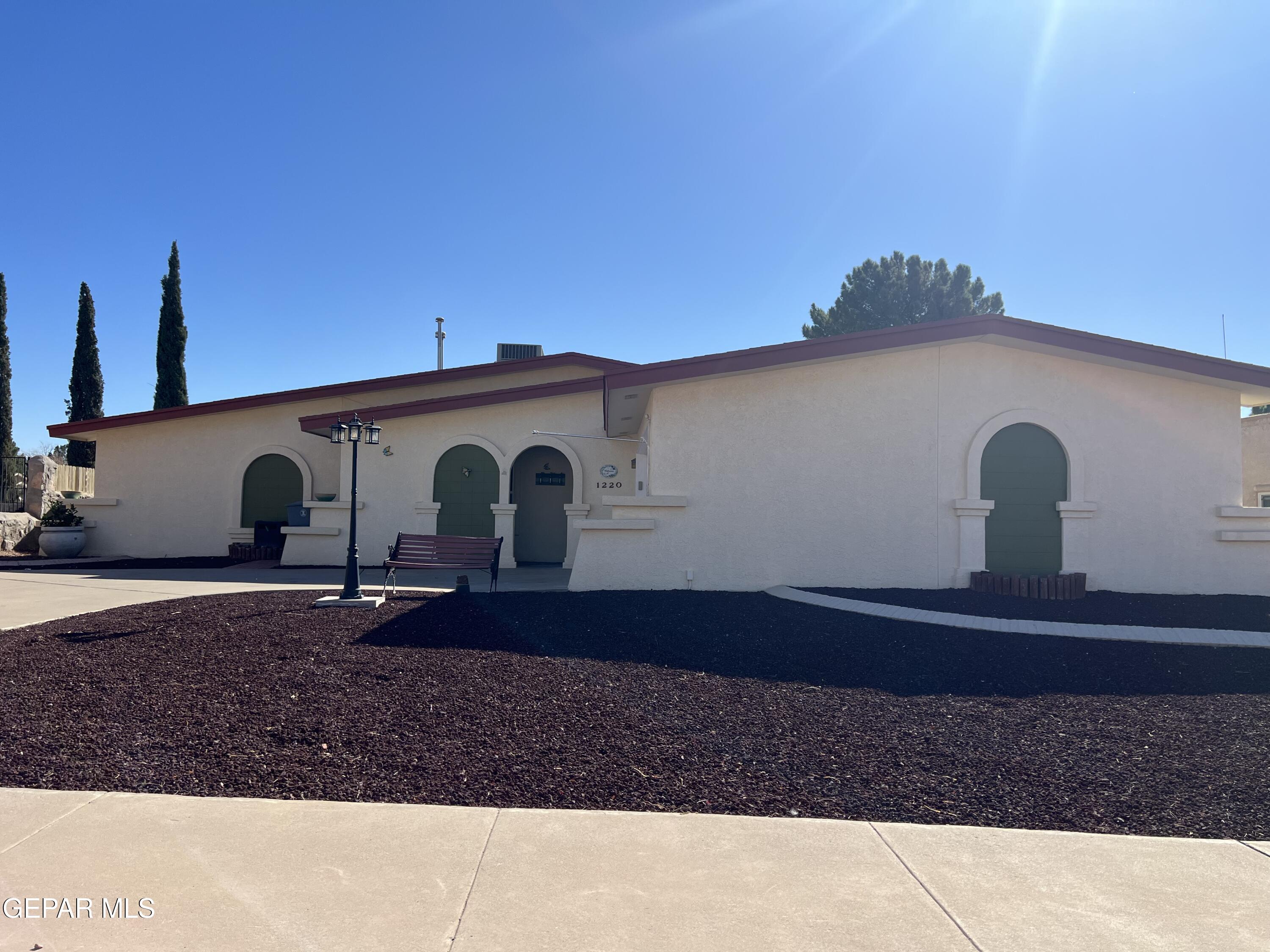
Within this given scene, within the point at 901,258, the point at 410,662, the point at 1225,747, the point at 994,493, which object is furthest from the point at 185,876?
the point at 901,258

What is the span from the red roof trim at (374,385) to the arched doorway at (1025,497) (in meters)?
8.63

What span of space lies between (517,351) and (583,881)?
1732 cm

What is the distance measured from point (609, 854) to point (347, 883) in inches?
43.0

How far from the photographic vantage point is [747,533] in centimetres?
1129

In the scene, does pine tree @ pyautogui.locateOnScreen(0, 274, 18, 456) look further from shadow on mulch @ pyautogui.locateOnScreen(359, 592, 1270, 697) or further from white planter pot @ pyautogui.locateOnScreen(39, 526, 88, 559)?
shadow on mulch @ pyautogui.locateOnScreen(359, 592, 1270, 697)

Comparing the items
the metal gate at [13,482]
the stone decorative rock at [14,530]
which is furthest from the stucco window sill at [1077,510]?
the metal gate at [13,482]

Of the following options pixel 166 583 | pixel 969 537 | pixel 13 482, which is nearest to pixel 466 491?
pixel 166 583

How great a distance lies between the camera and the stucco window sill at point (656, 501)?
11094 mm

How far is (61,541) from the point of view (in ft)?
60.2

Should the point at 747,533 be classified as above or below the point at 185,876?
above

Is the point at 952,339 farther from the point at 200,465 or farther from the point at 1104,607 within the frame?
the point at 200,465

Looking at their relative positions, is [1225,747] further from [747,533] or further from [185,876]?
[747,533]

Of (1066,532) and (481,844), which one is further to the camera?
(1066,532)
